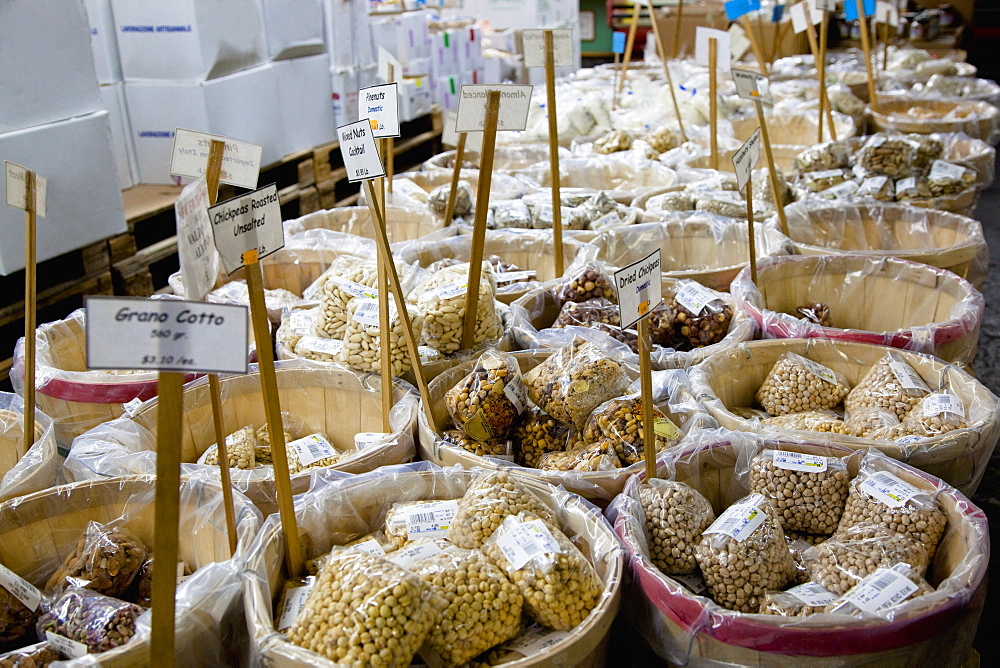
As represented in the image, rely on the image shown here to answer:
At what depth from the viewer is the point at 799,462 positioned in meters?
1.39

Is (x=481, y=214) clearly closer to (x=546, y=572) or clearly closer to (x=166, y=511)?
(x=546, y=572)

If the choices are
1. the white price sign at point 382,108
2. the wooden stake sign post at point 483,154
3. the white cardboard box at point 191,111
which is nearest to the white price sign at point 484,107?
the wooden stake sign post at point 483,154

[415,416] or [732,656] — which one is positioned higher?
[415,416]

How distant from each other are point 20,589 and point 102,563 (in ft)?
0.36

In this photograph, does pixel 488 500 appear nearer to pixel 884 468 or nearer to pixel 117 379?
pixel 884 468

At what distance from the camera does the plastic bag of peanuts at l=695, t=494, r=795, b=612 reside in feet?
3.90

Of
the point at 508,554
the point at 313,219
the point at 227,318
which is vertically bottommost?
the point at 508,554

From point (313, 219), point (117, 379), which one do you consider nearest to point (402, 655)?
point (117, 379)

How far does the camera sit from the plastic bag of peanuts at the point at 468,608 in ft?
3.39

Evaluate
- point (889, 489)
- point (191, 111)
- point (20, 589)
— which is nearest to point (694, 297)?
point (889, 489)

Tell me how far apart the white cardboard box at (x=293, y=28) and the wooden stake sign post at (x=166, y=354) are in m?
2.67

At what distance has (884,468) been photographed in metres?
1.37

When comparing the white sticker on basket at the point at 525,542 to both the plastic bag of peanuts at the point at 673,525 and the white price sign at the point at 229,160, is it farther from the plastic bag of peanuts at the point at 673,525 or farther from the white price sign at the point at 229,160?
the white price sign at the point at 229,160

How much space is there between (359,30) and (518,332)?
2.47 metres
